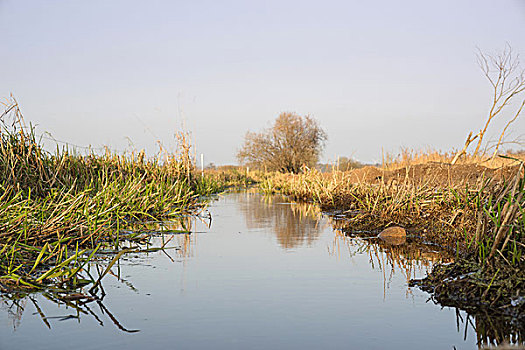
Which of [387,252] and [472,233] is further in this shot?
[387,252]

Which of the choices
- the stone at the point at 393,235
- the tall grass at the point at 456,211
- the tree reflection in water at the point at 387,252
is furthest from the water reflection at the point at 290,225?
the stone at the point at 393,235

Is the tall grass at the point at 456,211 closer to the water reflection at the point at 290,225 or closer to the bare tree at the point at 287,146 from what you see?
the water reflection at the point at 290,225

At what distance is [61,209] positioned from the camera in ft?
15.4

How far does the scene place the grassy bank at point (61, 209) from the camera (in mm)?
3462

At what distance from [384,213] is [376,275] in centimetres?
309

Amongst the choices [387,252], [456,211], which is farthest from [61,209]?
[456,211]

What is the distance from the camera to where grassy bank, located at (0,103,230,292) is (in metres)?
3.46

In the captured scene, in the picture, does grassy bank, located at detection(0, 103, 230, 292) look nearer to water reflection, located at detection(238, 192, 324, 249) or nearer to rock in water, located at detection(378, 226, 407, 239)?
water reflection, located at detection(238, 192, 324, 249)

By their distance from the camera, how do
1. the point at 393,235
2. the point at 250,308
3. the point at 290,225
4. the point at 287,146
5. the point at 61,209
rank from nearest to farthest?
the point at 250,308 → the point at 61,209 → the point at 393,235 → the point at 290,225 → the point at 287,146

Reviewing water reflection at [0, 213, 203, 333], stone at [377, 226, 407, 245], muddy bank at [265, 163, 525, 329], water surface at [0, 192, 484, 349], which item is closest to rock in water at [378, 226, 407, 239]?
stone at [377, 226, 407, 245]

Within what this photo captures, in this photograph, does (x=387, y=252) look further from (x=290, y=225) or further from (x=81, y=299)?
(x=81, y=299)

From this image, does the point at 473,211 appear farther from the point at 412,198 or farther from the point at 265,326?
the point at 265,326

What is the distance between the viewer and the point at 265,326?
2645 mm

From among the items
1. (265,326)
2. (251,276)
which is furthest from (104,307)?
(251,276)
